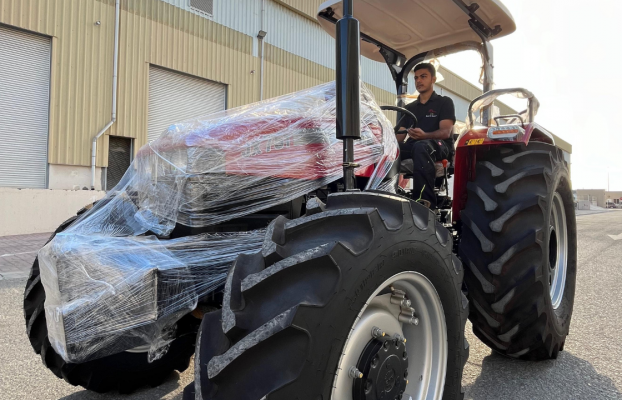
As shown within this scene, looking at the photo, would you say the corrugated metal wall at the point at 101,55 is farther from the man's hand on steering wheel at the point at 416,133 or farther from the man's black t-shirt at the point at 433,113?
the man's hand on steering wheel at the point at 416,133

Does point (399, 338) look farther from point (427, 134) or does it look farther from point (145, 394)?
point (427, 134)

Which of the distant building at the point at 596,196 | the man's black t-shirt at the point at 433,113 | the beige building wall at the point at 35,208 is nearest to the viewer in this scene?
the man's black t-shirt at the point at 433,113

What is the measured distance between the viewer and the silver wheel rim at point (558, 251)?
129 inches

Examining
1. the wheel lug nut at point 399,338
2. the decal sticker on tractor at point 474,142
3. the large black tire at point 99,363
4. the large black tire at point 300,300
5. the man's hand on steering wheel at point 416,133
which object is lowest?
the large black tire at point 99,363

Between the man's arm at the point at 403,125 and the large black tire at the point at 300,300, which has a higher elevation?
the man's arm at the point at 403,125

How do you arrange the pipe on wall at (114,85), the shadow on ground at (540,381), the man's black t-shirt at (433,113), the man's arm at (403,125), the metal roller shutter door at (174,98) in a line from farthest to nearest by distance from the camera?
the metal roller shutter door at (174,98)
the pipe on wall at (114,85)
the man's black t-shirt at (433,113)
the man's arm at (403,125)
the shadow on ground at (540,381)

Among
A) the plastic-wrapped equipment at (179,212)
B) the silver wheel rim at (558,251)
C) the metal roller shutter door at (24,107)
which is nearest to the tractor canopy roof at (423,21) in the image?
the plastic-wrapped equipment at (179,212)

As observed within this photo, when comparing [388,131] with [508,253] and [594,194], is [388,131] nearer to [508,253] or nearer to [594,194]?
[508,253]

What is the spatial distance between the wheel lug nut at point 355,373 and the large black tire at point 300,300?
0.20 m

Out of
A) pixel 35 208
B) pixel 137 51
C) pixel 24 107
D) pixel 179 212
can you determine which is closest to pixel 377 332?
pixel 179 212

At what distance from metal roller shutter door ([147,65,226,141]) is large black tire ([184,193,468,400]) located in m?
11.8

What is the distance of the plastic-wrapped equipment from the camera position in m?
1.70

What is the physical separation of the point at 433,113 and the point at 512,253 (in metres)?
1.53

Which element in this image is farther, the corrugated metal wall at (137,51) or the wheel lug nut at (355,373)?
the corrugated metal wall at (137,51)
